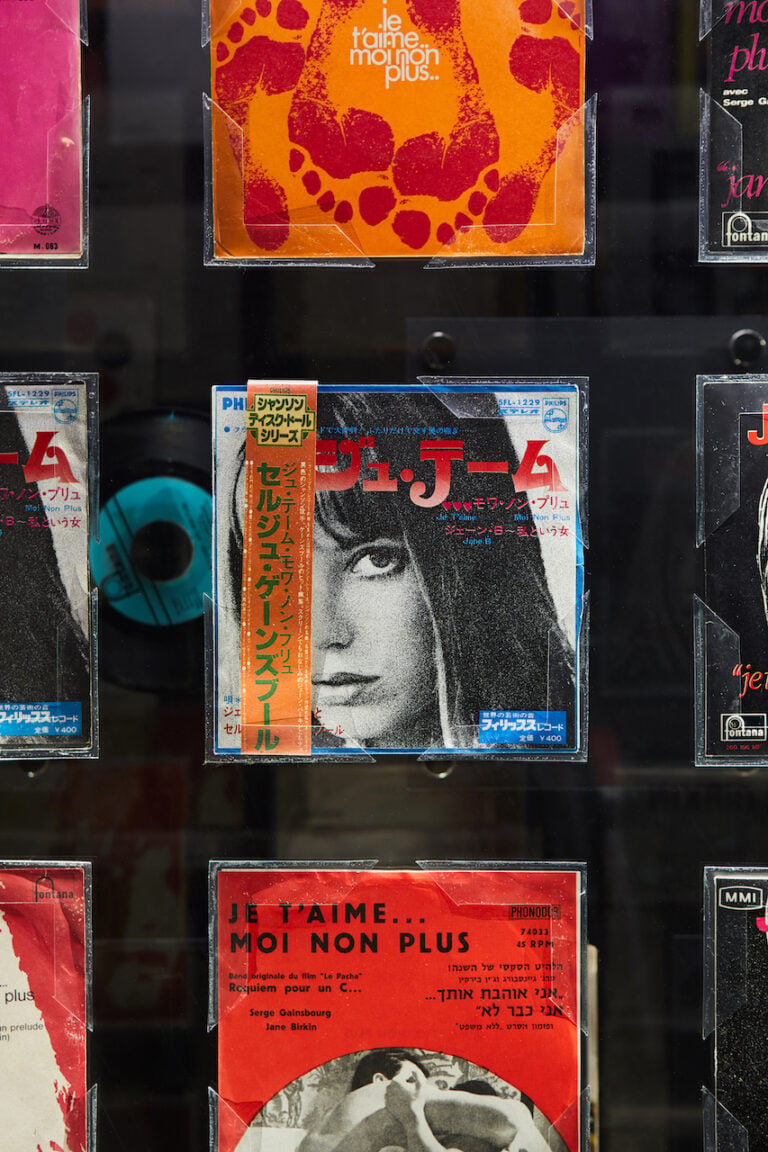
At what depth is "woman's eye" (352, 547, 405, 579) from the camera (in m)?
0.70

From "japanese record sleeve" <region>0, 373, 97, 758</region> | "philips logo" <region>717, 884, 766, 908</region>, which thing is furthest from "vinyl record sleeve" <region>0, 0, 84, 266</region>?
"philips logo" <region>717, 884, 766, 908</region>

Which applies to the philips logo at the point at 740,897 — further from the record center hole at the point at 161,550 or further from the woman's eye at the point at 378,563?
the record center hole at the point at 161,550

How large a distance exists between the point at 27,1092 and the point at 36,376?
58 centimetres

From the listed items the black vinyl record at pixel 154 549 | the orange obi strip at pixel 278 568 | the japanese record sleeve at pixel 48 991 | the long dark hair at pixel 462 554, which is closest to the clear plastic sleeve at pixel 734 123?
the long dark hair at pixel 462 554

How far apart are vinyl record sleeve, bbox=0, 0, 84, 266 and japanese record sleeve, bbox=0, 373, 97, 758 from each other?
0.44 feet

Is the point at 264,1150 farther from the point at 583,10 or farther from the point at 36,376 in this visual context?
the point at 583,10

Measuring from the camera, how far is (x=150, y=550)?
2.33ft

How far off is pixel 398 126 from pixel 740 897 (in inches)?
26.5

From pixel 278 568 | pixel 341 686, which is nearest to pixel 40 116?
pixel 278 568

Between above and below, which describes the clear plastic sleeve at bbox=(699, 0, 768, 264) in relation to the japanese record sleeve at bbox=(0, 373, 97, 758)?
above

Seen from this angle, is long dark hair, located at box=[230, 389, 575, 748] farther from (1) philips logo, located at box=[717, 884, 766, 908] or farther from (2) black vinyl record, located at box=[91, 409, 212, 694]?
(1) philips logo, located at box=[717, 884, 766, 908]

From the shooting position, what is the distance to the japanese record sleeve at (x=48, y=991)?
2.33 ft

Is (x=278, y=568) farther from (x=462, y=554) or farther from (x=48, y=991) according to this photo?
(x=48, y=991)

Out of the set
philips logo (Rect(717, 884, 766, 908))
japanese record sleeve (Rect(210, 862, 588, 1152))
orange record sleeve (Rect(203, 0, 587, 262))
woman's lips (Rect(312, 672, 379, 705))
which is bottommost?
japanese record sleeve (Rect(210, 862, 588, 1152))
